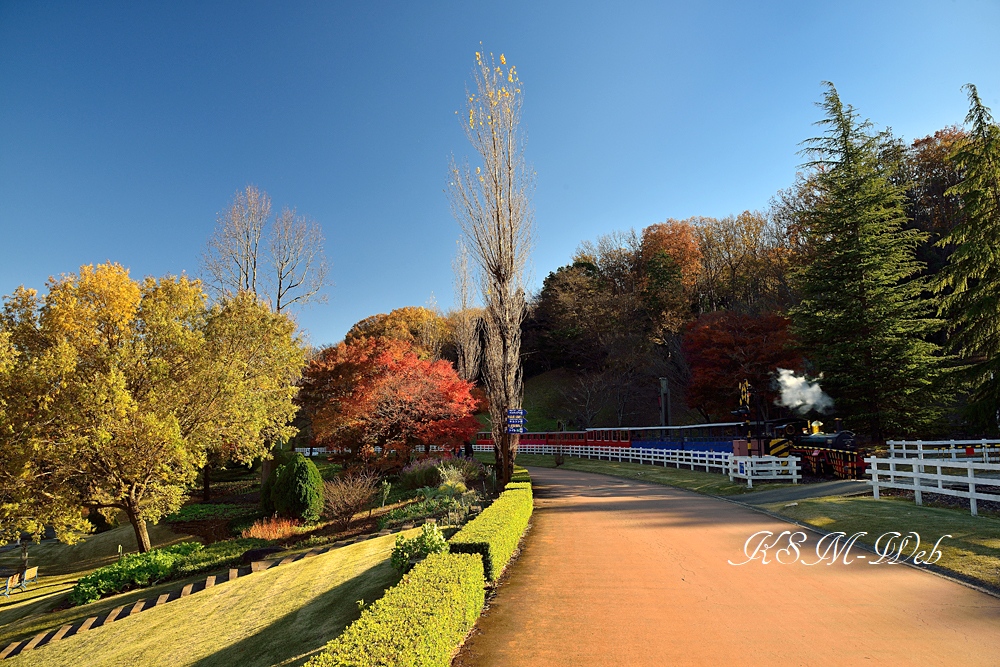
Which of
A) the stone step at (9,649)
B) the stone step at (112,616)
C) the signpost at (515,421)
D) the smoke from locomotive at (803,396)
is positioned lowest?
the stone step at (9,649)

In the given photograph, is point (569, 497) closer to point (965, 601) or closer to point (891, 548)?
point (891, 548)

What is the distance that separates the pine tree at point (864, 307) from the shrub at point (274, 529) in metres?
20.5

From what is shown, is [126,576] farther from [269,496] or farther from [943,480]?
[943,480]

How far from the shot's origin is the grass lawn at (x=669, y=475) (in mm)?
16922

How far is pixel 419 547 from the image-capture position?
314 inches

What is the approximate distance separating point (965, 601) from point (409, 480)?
53.3 ft

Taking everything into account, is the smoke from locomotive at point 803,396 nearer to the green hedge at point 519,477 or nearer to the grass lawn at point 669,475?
the grass lawn at point 669,475

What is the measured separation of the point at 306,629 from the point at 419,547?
72.7 inches

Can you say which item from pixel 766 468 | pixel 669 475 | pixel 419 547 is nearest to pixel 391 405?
pixel 669 475

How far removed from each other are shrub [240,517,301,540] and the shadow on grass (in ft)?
23.4

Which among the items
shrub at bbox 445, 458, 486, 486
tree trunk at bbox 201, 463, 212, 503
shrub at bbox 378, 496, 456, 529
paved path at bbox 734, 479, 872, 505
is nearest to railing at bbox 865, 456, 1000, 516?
paved path at bbox 734, 479, 872, 505

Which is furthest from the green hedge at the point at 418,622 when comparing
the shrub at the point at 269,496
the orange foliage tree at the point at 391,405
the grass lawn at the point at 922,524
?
the orange foliage tree at the point at 391,405

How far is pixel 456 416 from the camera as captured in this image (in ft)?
72.0

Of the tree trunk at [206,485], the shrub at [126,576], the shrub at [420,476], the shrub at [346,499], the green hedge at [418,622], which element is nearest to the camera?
the green hedge at [418,622]
